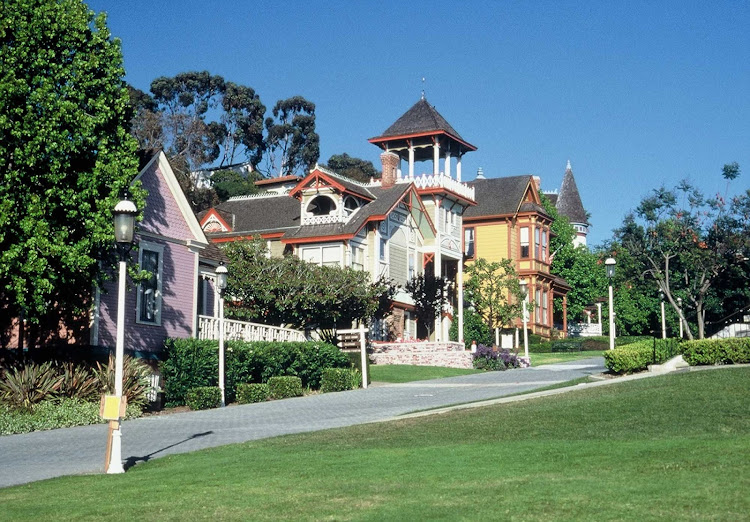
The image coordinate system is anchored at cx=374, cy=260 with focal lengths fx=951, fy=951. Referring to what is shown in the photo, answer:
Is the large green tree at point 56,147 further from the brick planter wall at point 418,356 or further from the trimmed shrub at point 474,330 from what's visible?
the trimmed shrub at point 474,330

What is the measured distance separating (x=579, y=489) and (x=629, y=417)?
790cm

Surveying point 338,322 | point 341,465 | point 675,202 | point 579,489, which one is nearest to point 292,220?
point 338,322

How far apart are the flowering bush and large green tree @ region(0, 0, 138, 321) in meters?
20.3

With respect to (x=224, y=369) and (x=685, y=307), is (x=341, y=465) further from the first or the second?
(x=685, y=307)

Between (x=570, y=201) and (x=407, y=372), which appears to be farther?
(x=570, y=201)

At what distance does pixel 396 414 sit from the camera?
890 inches

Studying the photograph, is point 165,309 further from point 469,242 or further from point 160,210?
point 469,242

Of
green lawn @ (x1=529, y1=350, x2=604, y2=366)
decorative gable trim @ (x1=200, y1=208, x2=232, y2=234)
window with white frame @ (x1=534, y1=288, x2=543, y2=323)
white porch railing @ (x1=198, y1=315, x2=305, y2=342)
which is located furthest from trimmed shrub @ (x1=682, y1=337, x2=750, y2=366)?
window with white frame @ (x1=534, y1=288, x2=543, y2=323)

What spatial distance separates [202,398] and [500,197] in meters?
38.7

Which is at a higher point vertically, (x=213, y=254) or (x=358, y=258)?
(x=358, y=258)

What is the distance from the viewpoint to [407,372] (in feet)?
120

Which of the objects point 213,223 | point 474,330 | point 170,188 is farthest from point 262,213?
point 170,188

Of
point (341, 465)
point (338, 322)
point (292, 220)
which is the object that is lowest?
point (341, 465)

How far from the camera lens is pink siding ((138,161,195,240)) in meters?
28.6
